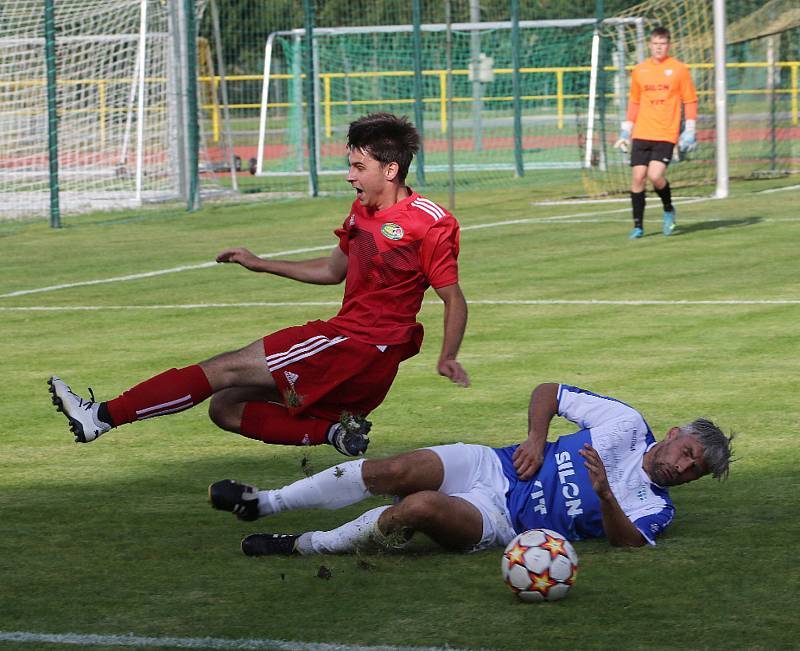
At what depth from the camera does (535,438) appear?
20.5 ft

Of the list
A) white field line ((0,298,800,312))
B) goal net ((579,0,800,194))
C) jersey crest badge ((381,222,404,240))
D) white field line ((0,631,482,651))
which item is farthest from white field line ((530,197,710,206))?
white field line ((0,631,482,651))

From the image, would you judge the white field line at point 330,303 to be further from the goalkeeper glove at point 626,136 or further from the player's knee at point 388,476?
the player's knee at point 388,476

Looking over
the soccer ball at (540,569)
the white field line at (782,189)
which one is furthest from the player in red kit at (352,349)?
the white field line at (782,189)

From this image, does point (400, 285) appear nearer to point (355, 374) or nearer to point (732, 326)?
point (355, 374)

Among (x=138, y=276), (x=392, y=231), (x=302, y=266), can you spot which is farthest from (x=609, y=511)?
(x=138, y=276)

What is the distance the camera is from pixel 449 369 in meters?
6.42

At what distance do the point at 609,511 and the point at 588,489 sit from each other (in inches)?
9.2

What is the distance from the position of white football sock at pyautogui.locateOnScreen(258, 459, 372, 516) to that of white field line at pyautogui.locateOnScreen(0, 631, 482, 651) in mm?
1207

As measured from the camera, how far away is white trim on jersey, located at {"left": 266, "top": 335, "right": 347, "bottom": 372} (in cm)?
690

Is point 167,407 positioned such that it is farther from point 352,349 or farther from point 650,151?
point 650,151

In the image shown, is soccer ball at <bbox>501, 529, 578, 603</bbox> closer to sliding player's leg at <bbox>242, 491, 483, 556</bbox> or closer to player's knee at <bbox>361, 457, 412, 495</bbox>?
sliding player's leg at <bbox>242, 491, 483, 556</bbox>

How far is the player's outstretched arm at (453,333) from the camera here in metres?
6.41

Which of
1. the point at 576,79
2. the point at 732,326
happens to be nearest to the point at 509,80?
the point at 576,79

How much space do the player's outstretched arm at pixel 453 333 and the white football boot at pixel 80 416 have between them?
5.03ft
